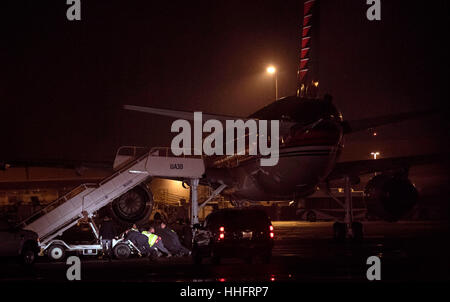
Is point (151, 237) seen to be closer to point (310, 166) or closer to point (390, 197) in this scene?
point (310, 166)

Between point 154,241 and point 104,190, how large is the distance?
4.19 metres

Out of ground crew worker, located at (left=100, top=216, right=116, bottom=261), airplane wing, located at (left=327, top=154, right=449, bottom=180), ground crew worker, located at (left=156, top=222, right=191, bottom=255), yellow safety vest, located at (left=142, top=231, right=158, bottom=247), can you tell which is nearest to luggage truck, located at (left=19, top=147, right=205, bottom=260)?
ground crew worker, located at (left=100, top=216, right=116, bottom=261)

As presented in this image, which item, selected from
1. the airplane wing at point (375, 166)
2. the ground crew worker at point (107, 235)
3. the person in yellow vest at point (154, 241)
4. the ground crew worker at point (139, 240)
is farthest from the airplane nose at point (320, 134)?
the ground crew worker at point (107, 235)

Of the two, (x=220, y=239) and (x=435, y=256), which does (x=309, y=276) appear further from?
(x=435, y=256)

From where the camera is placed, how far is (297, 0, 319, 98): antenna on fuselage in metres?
33.9

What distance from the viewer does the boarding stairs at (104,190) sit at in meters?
25.4

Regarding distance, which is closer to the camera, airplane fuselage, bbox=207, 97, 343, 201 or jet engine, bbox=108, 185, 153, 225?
airplane fuselage, bbox=207, 97, 343, 201

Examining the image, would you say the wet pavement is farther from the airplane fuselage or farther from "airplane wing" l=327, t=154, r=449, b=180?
"airplane wing" l=327, t=154, r=449, b=180

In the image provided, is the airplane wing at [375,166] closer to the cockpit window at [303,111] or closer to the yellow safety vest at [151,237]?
the cockpit window at [303,111]

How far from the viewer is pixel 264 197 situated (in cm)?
2962

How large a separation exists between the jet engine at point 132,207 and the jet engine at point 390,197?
1127 cm

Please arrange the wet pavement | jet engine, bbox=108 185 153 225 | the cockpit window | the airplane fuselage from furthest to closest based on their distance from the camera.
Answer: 1. jet engine, bbox=108 185 153 225
2. the cockpit window
3. the airplane fuselage
4. the wet pavement

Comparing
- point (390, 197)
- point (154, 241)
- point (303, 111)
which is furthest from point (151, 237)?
point (390, 197)

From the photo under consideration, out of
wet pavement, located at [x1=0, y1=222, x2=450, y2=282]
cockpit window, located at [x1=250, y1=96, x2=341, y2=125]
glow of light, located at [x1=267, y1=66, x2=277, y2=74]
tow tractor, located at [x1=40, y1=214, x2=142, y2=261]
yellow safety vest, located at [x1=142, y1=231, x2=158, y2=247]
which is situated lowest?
wet pavement, located at [x1=0, y1=222, x2=450, y2=282]
